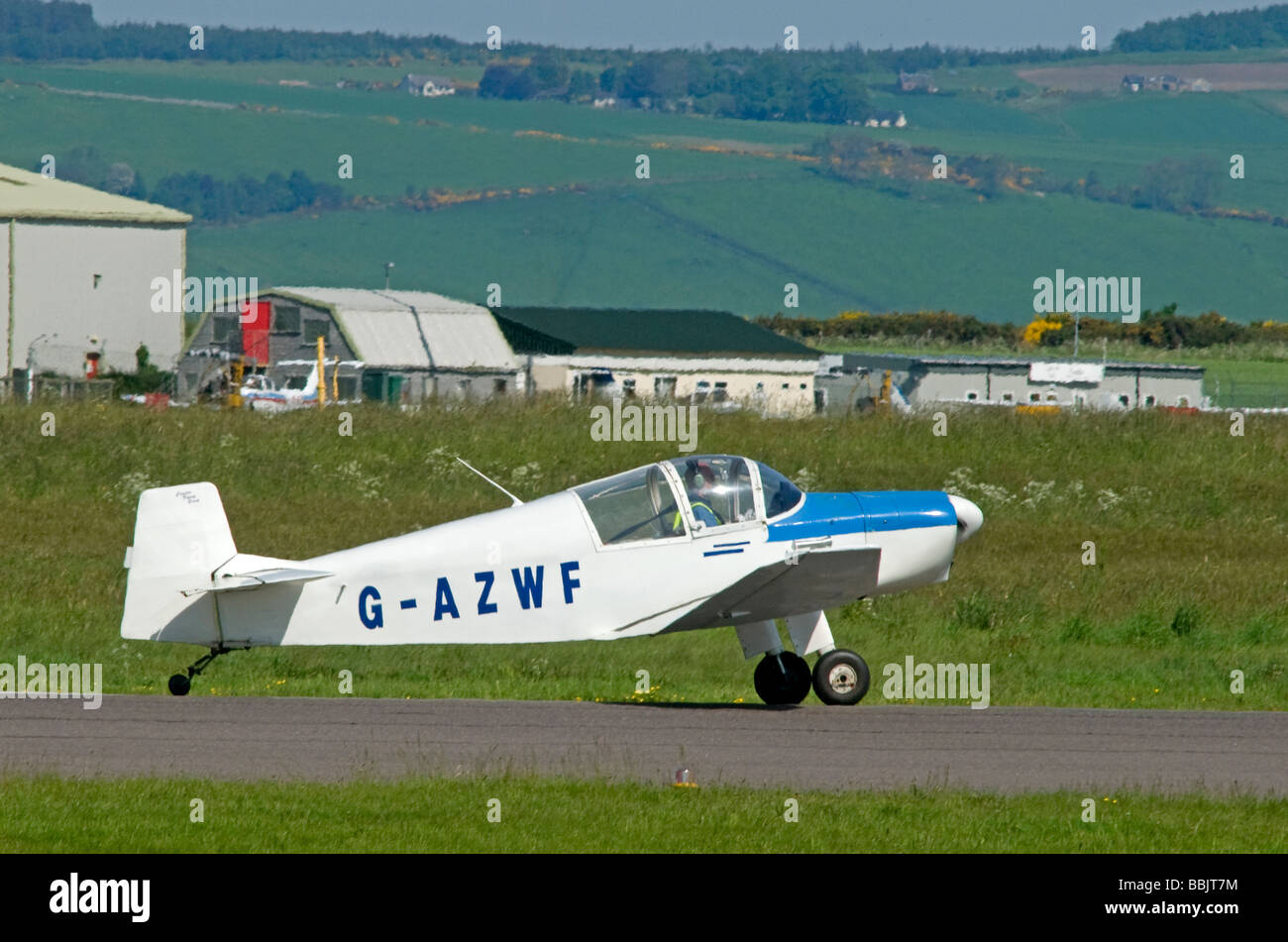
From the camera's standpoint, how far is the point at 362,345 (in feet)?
198

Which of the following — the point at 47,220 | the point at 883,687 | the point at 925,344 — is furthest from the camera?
the point at 925,344

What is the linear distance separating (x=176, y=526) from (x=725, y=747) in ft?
13.9

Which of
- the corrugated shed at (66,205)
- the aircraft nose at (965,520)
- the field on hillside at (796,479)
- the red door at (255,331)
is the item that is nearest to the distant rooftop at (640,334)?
the red door at (255,331)

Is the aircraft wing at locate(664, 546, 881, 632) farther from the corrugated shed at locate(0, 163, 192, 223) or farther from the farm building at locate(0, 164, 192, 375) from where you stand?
the corrugated shed at locate(0, 163, 192, 223)

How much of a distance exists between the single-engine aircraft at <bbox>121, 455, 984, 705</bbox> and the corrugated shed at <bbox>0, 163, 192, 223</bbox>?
50992 millimetres

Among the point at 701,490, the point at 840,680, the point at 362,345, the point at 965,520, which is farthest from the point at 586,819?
the point at 362,345

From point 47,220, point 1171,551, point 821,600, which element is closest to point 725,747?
point 821,600

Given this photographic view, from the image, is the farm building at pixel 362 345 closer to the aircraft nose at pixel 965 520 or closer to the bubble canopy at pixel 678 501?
the bubble canopy at pixel 678 501

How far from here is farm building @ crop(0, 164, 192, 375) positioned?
5912 cm

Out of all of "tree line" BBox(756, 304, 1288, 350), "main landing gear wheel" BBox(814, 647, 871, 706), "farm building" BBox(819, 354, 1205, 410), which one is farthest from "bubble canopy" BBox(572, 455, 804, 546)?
"tree line" BBox(756, 304, 1288, 350)

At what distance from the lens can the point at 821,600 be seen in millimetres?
A: 13344

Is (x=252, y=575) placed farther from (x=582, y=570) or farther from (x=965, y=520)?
(x=965, y=520)
